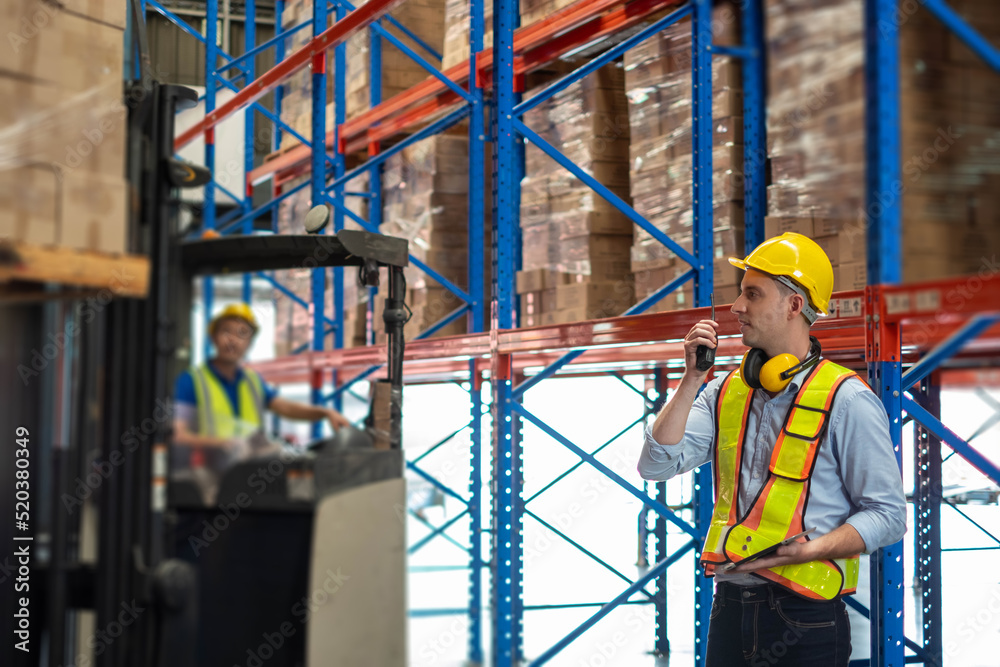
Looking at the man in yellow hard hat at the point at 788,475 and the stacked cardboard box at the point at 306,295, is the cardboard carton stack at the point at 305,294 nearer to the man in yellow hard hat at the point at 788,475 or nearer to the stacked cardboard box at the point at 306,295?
the stacked cardboard box at the point at 306,295

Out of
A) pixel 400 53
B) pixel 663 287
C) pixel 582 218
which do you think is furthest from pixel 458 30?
pixel 663 287

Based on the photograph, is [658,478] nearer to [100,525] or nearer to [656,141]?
[100,525]

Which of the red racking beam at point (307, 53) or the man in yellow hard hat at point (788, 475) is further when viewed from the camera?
the red racking beam at point (307, 53)

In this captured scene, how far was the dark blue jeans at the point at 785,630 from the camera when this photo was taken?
301cm

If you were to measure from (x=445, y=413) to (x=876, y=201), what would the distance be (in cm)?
572

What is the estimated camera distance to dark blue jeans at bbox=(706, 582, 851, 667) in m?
3.01

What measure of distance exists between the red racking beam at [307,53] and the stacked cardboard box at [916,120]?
3595mm

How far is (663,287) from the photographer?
5.45 m

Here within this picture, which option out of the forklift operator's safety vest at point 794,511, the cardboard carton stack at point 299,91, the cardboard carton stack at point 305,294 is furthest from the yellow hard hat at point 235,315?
the cardboard carton stack at point 299,91

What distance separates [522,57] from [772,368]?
13.1 feet

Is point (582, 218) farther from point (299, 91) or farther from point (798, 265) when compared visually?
point (299, 91)

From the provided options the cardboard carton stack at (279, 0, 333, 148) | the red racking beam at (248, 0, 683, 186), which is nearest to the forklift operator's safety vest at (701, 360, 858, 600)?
the red racking beam at (248, 0, 683, 186)

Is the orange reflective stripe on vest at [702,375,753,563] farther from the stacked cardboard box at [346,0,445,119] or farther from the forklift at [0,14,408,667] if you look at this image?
the stacked cardboard box at [346,0,445,119]

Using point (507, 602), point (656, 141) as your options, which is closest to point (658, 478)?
point (507, 602)
